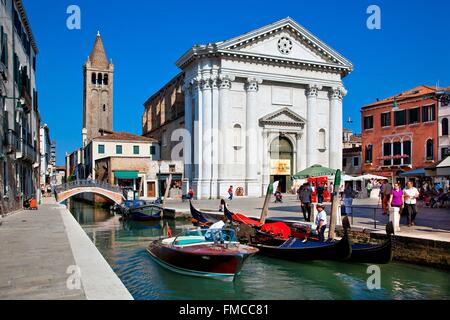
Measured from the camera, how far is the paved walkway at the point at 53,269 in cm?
629

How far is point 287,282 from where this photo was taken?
11266mm

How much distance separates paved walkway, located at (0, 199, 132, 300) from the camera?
629 cm

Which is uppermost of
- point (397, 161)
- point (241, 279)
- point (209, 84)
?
point (209, 84)

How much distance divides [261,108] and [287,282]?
29.0 m

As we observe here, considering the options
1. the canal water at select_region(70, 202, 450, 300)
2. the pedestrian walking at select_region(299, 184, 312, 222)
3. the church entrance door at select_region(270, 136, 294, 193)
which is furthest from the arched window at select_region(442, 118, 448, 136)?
the canal water at select_region(70, 202, 450, 300)

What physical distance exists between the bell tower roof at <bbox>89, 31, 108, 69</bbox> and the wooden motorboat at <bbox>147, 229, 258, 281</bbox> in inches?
2483

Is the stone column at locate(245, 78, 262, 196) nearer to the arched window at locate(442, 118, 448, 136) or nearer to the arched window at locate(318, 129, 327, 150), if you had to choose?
the arched window at locate(318, 129, 327, 150)

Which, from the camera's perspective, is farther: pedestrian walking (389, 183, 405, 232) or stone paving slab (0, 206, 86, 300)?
pedestrian walking (389, 183, 405, 232)

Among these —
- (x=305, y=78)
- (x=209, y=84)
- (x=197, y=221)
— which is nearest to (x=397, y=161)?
(x=305, y=78)

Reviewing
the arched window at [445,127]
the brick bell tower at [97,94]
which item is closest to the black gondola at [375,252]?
the arched window at [445,127]

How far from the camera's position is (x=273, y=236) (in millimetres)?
14422

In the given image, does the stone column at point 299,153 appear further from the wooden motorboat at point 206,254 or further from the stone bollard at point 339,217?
the wooden motorboat at point 206,254
